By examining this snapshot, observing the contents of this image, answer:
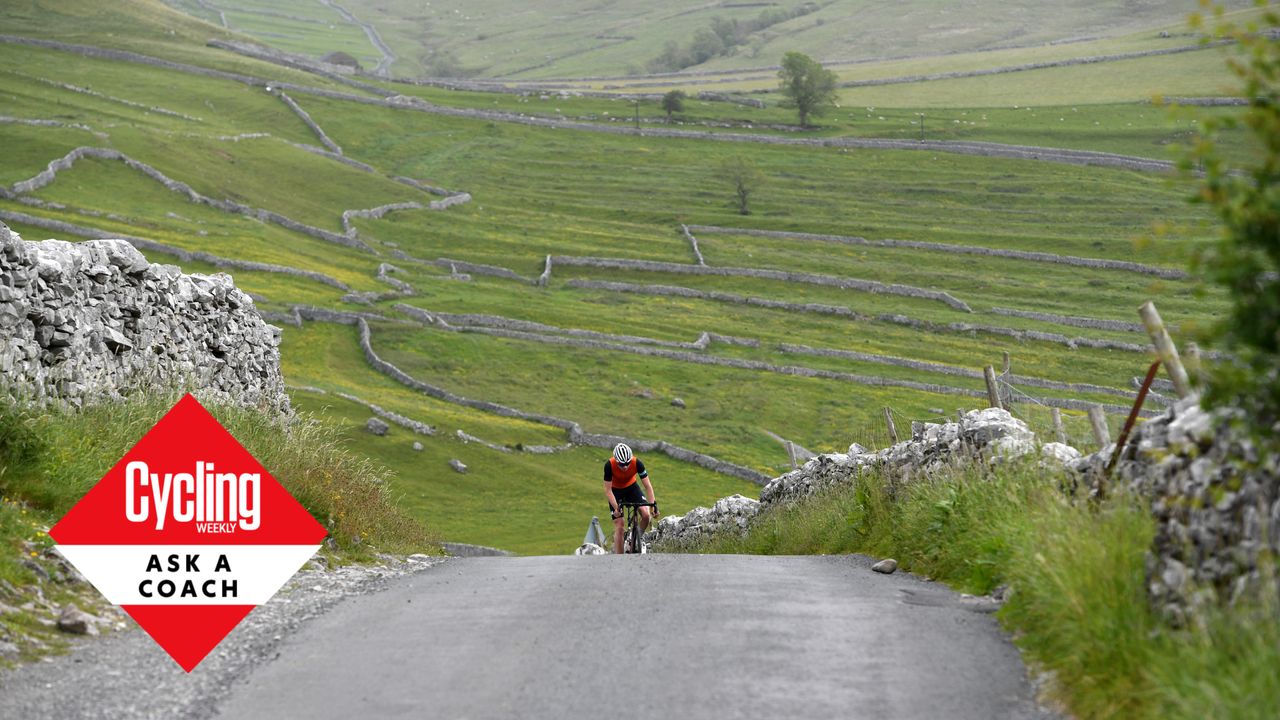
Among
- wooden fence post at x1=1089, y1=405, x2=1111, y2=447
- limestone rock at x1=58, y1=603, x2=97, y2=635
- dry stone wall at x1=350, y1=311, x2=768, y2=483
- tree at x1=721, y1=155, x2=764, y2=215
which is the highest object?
wooden fence post at x1=1089, y1=405, x2=1111, y2=447

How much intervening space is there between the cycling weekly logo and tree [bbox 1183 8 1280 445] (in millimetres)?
8541

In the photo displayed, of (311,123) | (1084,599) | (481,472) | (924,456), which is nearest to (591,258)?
(311,123)

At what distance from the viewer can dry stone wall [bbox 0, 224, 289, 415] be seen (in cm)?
1748

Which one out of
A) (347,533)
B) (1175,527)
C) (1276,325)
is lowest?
(347,533)

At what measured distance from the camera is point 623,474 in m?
23.2

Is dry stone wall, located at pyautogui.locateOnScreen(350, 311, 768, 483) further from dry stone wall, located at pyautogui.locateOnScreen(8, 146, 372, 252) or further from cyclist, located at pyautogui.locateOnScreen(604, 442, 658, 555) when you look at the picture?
cyclist, located at pyautogui.locateOnScreen(604, 442, 658, 555)

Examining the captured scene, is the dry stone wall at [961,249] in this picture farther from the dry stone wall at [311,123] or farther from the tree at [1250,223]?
the tree at [1250,223]

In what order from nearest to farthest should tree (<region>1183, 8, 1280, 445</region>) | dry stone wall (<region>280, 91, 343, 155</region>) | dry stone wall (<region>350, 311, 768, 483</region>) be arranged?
1. tree (<region>1183, 8, 1280, 445</region>)
2. dry stone wall (<region>350, 311, 768, 483</region>)
3. dry stone wall (<region>280, 91, 343, 155</region>)

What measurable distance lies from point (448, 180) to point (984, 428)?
153855mm

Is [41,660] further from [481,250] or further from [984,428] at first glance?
[481,250]

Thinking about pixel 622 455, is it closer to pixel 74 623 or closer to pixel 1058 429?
pixel 1058 429

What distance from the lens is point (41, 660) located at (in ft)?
34.6

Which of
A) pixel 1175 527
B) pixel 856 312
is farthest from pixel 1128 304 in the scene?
pixel 1175 527

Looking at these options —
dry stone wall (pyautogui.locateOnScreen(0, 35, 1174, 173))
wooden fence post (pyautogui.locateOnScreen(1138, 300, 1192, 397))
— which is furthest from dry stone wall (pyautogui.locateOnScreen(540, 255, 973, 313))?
wooden fence post (pyautogui.locateOnScreen(1138, 300, 1192, 397))
